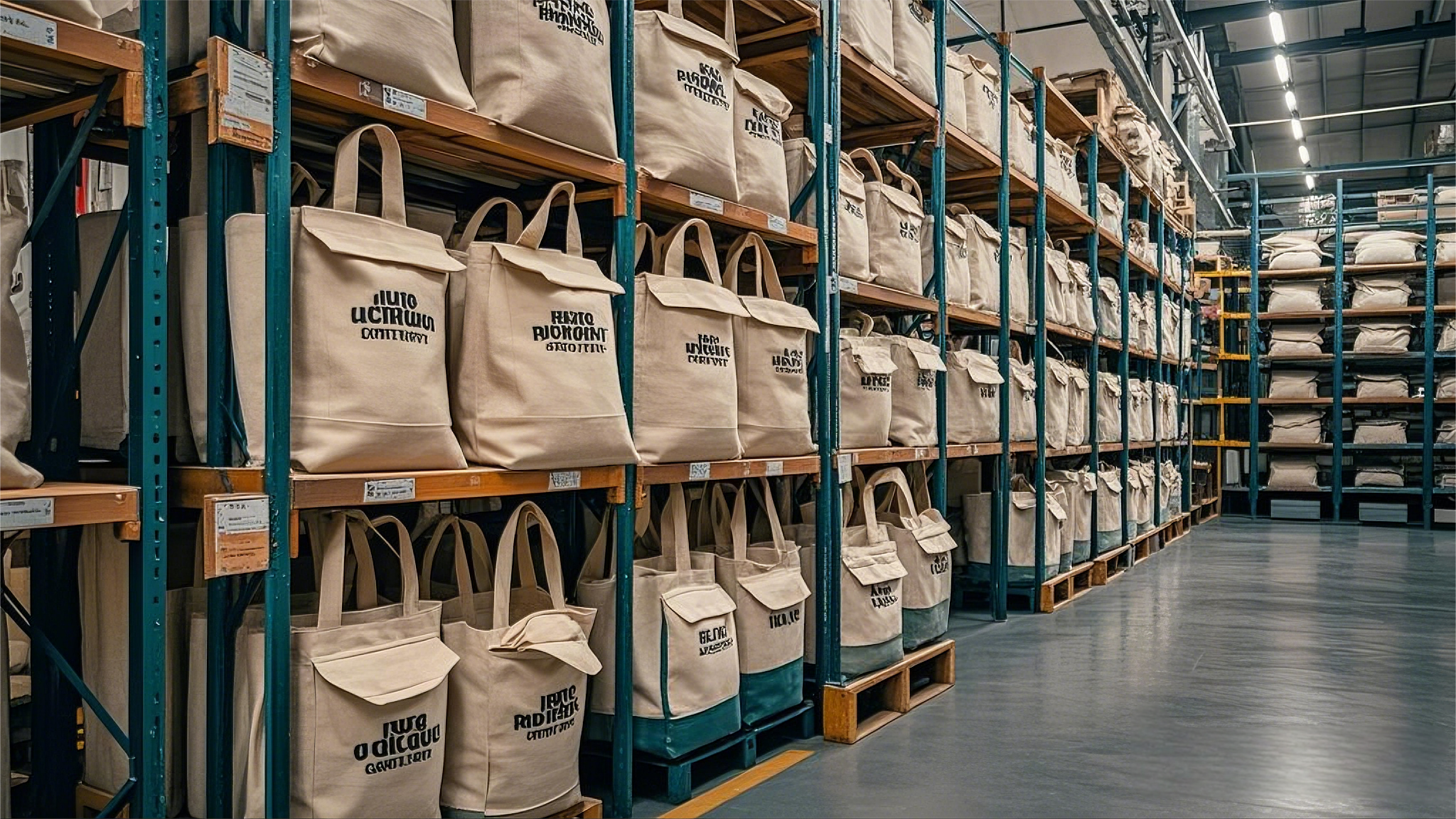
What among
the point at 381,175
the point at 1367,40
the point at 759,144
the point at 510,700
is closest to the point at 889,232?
the point at 759,144

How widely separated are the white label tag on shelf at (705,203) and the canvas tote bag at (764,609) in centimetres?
100

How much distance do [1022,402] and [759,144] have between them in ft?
11.5

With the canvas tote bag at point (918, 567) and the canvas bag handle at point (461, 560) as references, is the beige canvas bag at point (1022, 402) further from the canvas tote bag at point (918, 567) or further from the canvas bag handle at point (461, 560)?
the canvas bag handle at point (461, 560)

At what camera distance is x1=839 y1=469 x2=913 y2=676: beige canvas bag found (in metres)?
4.37

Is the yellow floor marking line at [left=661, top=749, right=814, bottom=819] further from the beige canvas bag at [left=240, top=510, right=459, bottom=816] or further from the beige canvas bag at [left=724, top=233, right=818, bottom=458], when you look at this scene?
the beige canvas bag at [left=724, top=233, right=818, bottom=458]

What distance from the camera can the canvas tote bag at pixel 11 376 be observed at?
2039 mm

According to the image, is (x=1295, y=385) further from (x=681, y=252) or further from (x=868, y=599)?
(x=681, y=252)

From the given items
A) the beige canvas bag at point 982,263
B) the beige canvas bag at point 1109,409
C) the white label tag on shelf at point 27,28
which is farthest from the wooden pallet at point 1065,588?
the white label tag on shelf at point 27,28

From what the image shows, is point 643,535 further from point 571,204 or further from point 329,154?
point 329,154

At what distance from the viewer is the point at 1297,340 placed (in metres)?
14.4

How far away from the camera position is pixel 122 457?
263 centimetres

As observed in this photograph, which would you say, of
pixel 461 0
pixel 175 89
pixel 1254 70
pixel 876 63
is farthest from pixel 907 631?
pixel 1254 70

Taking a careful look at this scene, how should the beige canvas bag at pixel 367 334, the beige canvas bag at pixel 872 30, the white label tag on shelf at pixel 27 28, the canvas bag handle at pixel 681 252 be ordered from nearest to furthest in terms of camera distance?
the white label tag on shelf at pixel 27 28, the beige canvas bag at pixel 367 334, the canvas bag handle at pixel 681 252, the beige canvas bag at pixel 872 30

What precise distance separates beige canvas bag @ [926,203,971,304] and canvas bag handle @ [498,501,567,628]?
2.96 m
